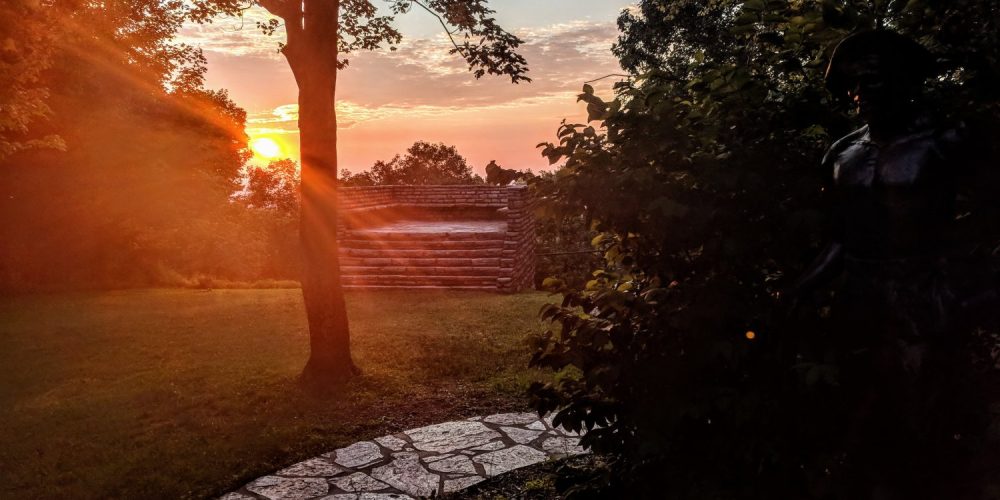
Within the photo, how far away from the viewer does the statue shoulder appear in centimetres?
293

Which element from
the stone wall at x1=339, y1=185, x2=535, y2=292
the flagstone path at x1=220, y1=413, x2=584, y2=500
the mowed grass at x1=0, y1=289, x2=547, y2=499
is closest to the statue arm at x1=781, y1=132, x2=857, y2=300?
the mowed grass at x1=0, y1=289, x2=547, y2=499

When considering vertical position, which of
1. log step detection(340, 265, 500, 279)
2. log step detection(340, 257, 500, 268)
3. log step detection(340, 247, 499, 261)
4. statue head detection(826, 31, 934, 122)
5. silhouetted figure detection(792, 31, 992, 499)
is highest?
statue head detection(826, 31, 934, 122)

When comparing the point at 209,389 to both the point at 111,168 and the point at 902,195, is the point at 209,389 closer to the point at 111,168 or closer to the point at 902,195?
the point at 902,195

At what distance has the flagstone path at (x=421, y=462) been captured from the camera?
5430 mm

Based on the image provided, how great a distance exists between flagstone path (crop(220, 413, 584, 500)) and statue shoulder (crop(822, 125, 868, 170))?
3884 millimetres

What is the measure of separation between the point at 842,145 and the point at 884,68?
0.40 metres

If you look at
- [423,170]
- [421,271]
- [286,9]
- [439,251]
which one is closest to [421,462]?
[286,9]

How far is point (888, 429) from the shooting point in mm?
2881

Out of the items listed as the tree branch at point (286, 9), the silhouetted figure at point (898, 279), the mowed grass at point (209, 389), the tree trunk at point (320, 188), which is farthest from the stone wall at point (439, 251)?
the silhouetted figure at point (898, 279)

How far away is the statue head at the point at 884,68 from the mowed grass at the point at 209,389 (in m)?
2.24

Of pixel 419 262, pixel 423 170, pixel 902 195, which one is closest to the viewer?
pixel 902 195

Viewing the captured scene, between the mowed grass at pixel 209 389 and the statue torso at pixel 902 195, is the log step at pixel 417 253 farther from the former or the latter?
the statue torso at pixel 902 195

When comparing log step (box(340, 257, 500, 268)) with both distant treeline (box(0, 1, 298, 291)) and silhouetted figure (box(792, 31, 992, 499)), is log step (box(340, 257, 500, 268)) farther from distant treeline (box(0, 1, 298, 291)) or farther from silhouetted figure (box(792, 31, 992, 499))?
silhouetted figure (box(792, 31, 992, 499))

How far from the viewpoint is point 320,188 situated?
26.8 feet
